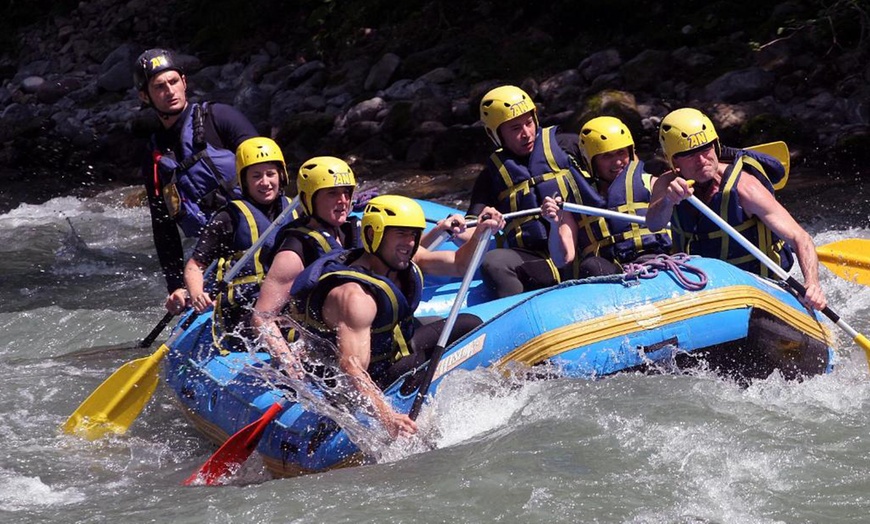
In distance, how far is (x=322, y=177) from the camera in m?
5.68

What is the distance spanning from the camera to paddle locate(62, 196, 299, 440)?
646 centimetres

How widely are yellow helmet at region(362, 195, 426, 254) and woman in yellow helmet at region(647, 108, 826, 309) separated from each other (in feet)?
4.03

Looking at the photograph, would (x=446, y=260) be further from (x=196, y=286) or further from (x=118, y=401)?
(x=118, y=401)

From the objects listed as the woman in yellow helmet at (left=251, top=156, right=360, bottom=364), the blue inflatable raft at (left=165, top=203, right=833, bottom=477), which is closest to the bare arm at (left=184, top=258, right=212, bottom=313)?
the woman in yellow helmet at (left=251, top=156, right=360, bottom=364)

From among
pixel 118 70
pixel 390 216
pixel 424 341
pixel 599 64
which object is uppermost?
pixel 118 70

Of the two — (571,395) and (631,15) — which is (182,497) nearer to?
(571,395)

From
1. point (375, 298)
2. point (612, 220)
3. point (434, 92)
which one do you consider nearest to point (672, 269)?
point (612, 220)

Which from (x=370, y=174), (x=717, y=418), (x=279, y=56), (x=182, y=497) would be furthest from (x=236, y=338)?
(x=279, y=56)

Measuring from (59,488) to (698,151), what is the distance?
3.29m

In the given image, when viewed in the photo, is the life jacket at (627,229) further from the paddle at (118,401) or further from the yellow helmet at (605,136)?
the paddle at (118,401)

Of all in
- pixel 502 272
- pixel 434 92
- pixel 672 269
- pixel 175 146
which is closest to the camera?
pixel 672 269

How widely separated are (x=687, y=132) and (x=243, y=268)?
2.28 m

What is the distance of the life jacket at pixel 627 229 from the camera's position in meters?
6.23

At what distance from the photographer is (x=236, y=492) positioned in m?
5.23
